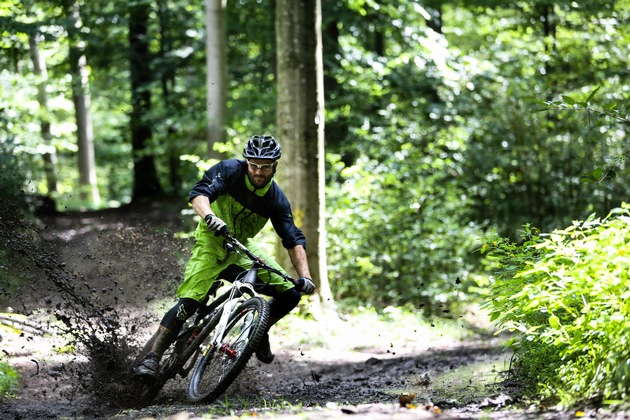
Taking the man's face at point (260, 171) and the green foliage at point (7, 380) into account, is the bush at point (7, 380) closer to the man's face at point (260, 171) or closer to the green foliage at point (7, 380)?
the green foliage at point (7, 380)

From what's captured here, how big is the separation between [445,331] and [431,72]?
6897 mm

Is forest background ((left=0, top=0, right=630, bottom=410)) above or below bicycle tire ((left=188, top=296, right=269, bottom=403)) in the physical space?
above

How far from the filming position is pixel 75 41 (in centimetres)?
1691

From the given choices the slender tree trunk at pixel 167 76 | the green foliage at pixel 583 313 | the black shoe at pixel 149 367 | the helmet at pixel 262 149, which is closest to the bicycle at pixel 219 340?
the black shoe at pixel 149 367

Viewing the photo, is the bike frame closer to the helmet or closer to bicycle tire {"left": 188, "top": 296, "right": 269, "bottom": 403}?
bicycle tire {"left": 188, "top": 296, "right": 269, "bottom": 403}

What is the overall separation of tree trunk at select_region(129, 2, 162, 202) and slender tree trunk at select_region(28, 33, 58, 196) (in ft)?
9.79

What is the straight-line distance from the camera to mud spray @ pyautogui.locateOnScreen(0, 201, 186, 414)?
6859mm

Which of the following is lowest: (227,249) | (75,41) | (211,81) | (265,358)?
(265,358)

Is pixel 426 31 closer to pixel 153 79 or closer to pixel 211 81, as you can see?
pixel 211 81

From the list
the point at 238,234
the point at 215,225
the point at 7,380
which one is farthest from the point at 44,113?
the point at 215,225

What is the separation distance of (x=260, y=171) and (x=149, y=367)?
6.76ft

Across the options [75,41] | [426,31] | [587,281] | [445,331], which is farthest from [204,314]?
[75,41]

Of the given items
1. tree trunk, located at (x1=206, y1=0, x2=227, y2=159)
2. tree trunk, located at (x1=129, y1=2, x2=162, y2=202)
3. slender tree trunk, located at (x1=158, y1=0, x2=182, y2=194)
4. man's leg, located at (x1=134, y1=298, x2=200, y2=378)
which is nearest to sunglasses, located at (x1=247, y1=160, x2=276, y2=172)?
man's leg, located at (x1=134, y1=298, x2=200, y2=378)

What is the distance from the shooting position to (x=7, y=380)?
710 centimetres
